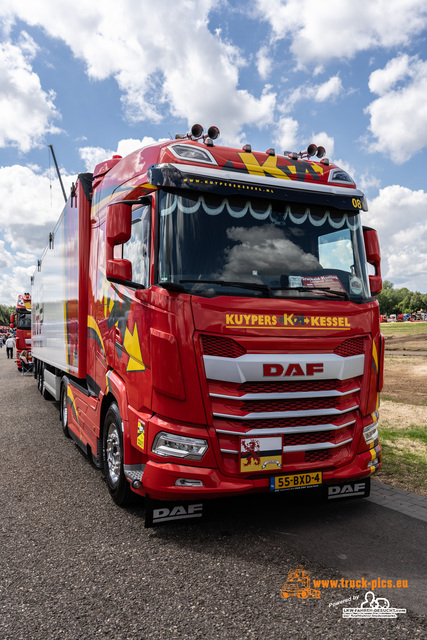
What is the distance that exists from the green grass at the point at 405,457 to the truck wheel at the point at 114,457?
2.90 metres

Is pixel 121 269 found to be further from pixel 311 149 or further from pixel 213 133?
pixel 311 149

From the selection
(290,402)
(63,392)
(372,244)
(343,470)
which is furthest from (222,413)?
(63,392)

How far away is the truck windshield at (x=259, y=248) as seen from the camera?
391 cm

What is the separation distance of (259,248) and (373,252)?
4.67 ft

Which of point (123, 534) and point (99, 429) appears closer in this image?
point (123, 534)

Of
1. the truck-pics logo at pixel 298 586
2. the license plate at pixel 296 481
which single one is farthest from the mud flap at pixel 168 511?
the truck-pics logo at pixel 298 586

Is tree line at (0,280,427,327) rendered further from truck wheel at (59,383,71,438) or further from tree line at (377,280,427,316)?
truck wheel at (59,383,71,438)

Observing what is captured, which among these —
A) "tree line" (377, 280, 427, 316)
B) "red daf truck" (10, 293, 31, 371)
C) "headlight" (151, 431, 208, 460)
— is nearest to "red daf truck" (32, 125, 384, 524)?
"headlight" (151, 431, 208, 460)

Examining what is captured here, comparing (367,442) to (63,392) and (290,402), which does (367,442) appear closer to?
(290,402)

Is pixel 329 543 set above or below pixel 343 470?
below

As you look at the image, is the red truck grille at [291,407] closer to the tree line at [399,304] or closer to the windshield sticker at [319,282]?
the windshield sticker at [319,282]

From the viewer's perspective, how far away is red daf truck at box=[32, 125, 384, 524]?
12.2 feet

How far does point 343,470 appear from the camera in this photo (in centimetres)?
418

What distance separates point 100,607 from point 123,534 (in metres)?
1.10
